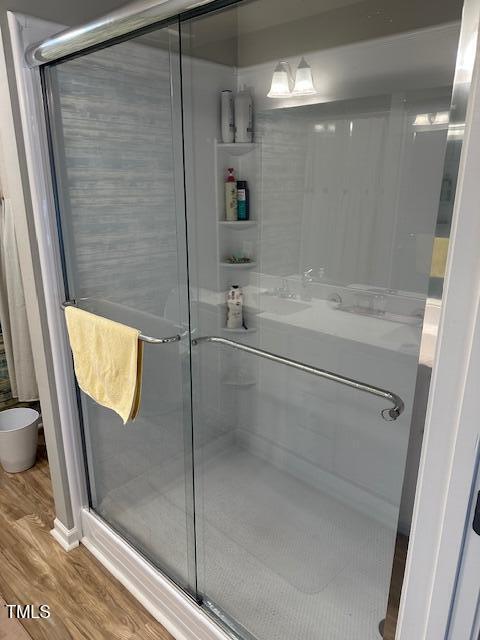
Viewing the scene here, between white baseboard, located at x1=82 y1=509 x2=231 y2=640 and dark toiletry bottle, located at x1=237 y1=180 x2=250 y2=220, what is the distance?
5.03 feet

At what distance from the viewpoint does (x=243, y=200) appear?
7.45 ft

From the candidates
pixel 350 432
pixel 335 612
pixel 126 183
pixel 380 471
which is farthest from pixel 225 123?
pixel 335 612

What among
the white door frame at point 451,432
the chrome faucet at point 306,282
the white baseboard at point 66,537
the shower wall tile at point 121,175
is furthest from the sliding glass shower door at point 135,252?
the white door frame at point 451,432

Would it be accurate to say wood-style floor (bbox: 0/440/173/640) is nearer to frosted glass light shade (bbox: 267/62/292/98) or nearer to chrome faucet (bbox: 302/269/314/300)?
chrome faucet (bbox: 302/269/314/300)

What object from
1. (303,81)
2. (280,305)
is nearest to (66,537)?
(280,305)

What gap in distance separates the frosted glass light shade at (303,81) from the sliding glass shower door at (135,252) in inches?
22.2

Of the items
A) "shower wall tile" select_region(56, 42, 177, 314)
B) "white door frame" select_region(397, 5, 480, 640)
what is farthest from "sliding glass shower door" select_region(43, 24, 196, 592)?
"white door frame" select_region(397, 5, 480, 640)

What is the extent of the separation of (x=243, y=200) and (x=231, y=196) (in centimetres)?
6

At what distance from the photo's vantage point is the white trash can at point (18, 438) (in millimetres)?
2371

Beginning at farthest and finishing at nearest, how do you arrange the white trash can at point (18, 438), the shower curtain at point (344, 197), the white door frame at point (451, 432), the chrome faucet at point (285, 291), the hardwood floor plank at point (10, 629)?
the white trash can at point (18, 438)
the chrome faucet at point (285, 291)
the shower curtain at point (344, 197)
the hardwood floor plank at point (10, 629)
the white door frame at point (451, 432)

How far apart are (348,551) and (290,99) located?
1.96m

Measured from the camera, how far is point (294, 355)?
2236 mm

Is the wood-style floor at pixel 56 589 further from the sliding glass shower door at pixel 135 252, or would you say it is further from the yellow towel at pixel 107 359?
the yellow towel at pixel 107 359

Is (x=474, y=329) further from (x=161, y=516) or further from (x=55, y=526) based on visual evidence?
(x=55, y=526)
